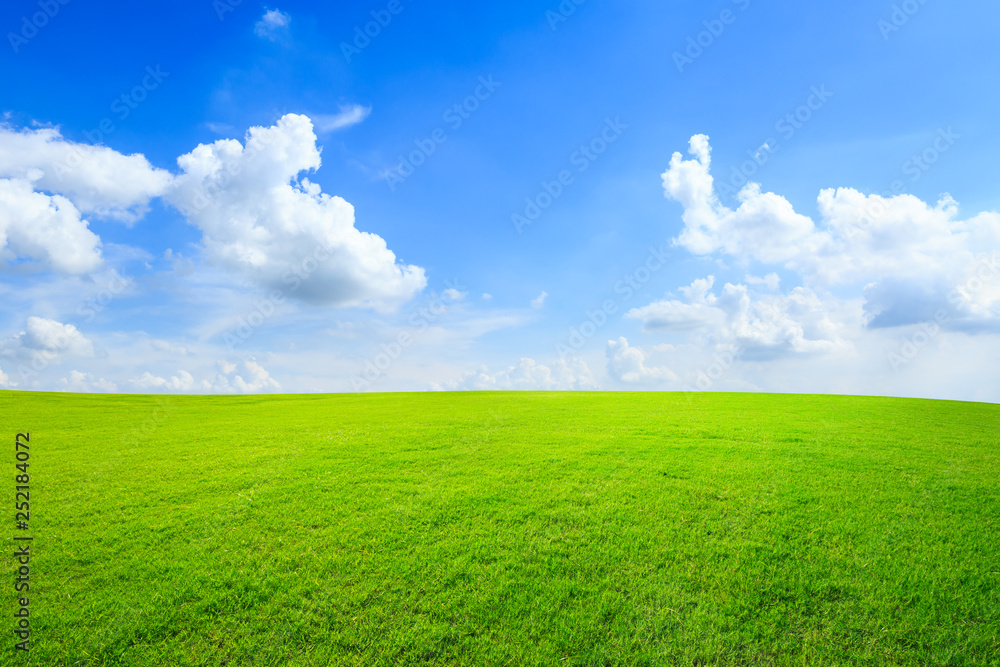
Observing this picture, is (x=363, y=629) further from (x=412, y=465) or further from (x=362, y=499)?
(x=412, y=465)

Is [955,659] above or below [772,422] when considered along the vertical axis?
below

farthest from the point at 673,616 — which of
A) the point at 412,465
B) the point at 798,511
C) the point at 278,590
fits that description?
the point at 412,465

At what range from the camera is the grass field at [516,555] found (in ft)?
22.2

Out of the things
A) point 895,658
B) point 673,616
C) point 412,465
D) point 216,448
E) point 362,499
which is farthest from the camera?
Result: point 216,448

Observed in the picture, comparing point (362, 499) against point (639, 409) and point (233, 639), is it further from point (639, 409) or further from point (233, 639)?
point (639, 409)

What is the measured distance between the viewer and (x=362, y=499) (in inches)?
455

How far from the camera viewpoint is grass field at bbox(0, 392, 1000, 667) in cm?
678

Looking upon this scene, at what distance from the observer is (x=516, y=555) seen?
8.76m

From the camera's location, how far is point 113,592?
25.8ft

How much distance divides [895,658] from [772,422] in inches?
685

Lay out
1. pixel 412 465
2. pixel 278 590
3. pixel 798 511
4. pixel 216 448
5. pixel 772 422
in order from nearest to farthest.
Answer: pixel 278 590
pixel 798 511
pixel 412 465
pixel 216 448
pixel 772 422

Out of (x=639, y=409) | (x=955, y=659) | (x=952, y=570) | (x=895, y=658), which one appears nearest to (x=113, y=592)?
(x=895, y=658)

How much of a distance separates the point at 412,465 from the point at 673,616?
9.19m

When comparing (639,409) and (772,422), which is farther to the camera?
(639,409)
